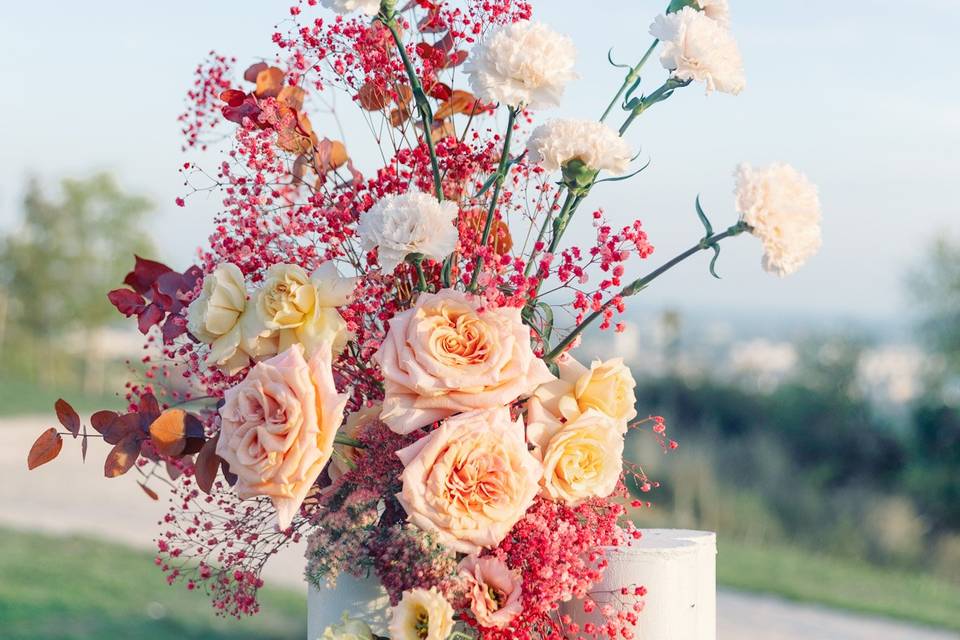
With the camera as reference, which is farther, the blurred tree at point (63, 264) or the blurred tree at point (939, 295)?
the blurred tree at point (63, 264)

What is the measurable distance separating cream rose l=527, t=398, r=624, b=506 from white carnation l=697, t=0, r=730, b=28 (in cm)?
61

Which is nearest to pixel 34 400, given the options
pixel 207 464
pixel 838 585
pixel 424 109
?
pixel 838 585

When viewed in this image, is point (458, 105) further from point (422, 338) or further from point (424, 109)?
point (422, 338)

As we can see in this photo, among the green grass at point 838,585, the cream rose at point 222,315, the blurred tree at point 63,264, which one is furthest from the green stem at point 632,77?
the blurred tree at point 63,264

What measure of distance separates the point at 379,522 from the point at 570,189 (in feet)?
1.63

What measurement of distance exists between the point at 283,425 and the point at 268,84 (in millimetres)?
529

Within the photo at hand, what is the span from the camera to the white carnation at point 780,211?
1327mm

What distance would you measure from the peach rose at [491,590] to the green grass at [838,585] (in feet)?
17.8

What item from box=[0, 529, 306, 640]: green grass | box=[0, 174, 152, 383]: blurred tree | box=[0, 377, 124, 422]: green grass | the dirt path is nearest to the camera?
box=[0, 529, 306, 640]: green grass

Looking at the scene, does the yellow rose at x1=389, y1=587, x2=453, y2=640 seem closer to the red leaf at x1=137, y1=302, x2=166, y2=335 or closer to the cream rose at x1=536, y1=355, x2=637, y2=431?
the cream rose at x1=536, y1=355, x2=637, y2=431

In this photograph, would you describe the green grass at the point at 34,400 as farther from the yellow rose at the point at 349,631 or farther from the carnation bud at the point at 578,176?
the carnation bud at the point at 578,176

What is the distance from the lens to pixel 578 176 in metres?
1.33

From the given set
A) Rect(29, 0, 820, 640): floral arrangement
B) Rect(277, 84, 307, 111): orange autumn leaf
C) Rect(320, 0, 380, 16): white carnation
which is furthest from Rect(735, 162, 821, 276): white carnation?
Rect(277, 84, 307, 111): orange autumn leaf

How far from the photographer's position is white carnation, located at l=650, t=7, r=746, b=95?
1379 mm
